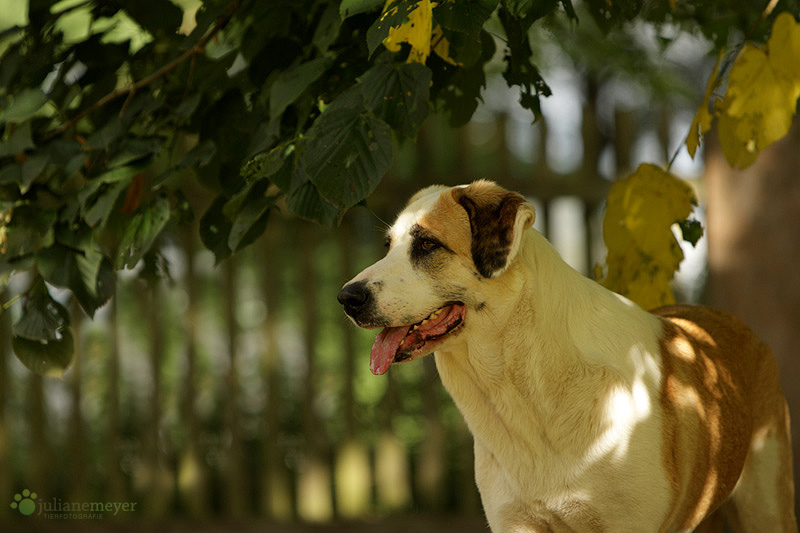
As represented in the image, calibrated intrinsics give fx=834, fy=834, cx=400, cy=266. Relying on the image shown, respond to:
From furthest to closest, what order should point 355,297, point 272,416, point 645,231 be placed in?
point 272,416
point 645,231
point 355,297

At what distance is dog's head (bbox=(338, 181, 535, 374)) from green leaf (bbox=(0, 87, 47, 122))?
4.33 feet

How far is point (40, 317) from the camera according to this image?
2.87 meters

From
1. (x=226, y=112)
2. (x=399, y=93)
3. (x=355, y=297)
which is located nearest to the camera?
(x=399, y=93)

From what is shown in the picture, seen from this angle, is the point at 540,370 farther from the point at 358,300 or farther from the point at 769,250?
the point at 769,250

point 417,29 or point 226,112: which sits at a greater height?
point 417,29

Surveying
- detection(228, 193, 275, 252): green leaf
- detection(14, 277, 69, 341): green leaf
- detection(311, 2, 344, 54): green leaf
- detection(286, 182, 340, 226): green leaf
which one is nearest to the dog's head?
detection(286, 182, 340, 226): green leaf

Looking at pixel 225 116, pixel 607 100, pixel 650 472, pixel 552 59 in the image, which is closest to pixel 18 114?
pixel 225 116

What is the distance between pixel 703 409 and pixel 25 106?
2.63m

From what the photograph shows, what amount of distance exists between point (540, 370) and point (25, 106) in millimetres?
2034

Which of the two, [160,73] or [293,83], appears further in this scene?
[160,73]

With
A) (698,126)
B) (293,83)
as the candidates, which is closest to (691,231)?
(698,126)

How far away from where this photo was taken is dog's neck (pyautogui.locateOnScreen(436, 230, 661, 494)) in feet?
8.99

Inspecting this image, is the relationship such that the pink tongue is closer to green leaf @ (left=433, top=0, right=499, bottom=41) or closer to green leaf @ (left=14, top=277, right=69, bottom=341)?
green leaf @ (left=433, top=0, right=499, bottom=41)

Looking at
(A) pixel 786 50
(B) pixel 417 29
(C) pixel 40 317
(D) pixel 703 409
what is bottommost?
(D) pixel 703 409
